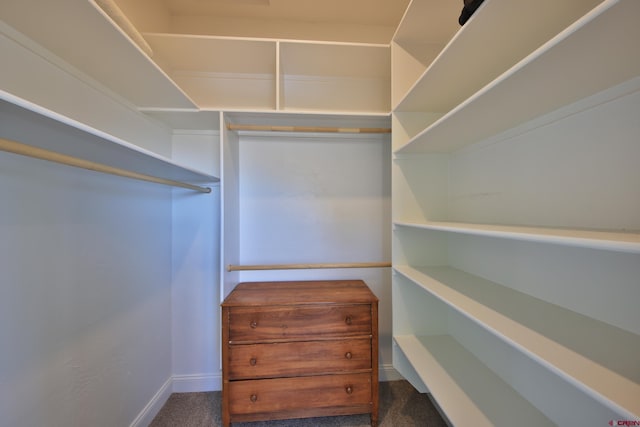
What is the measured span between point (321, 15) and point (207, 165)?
1.38 m

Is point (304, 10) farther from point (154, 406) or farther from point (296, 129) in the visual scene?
point (154, 406)

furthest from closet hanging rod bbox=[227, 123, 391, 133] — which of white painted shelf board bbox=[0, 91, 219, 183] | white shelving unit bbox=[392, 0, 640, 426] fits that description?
white painted shelf board bbox=[0, 91, 219, 183]

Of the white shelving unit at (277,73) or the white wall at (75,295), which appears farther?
the white shelving unit at (277,73)

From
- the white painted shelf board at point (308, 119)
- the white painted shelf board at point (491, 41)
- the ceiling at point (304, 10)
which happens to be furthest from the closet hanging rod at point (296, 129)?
the ceiling at point (304, 10)

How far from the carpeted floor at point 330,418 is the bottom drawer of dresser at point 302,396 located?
16 centimetres

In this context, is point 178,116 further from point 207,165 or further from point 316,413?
point 316,413

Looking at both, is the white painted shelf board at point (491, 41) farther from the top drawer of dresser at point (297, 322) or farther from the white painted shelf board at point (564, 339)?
the top drawer of dresser at point (297, 322)

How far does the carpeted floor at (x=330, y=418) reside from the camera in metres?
1.36

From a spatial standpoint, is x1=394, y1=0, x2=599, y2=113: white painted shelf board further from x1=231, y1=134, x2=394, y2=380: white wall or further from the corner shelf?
x1=231, y1=134, x2=394, y2=380: white wall

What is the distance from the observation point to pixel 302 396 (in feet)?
4.14

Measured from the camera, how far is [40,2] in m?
0.69

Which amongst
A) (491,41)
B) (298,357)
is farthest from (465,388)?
(491,41)

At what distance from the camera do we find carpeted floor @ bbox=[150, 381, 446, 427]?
1362mm

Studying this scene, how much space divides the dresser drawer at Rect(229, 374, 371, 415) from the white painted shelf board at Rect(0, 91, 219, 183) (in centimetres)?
124
